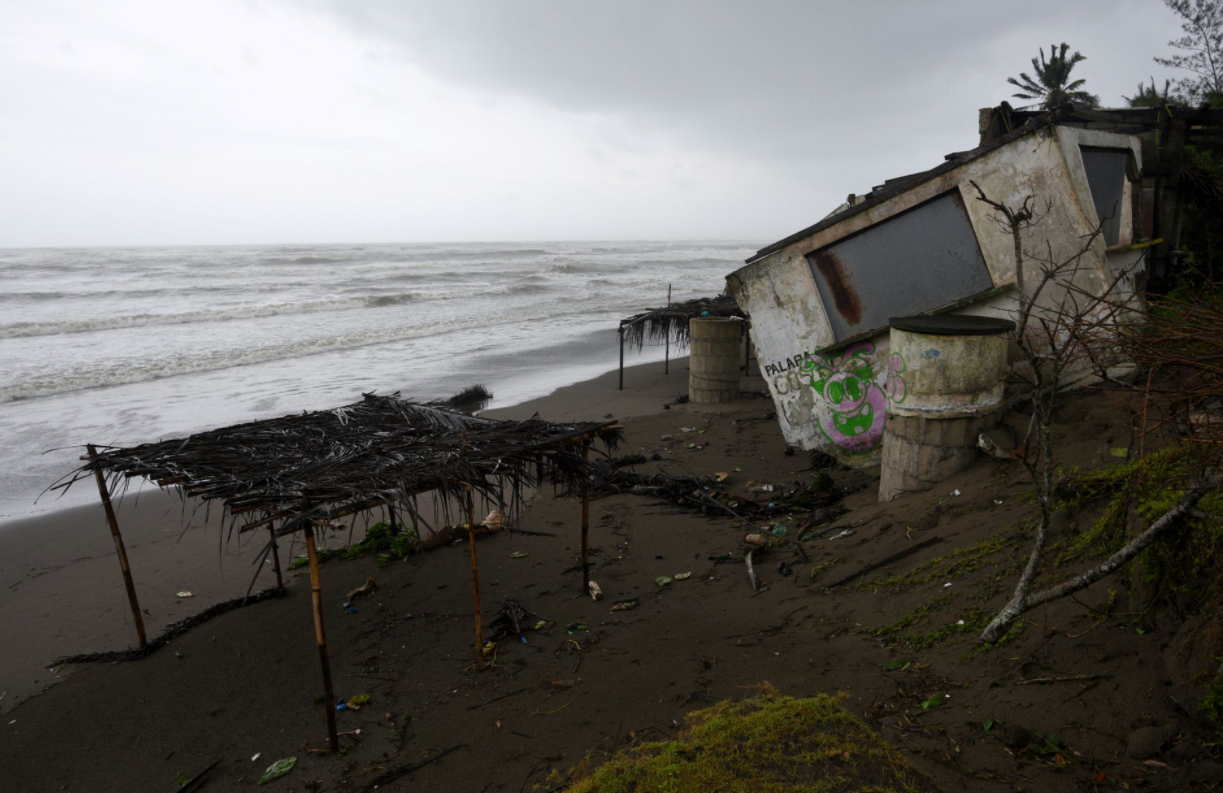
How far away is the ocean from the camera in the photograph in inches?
553

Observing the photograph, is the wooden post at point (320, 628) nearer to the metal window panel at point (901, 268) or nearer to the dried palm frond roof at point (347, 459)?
the dried palm frond roof at point (347, 459)

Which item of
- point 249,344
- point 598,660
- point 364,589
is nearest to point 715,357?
point 364,589

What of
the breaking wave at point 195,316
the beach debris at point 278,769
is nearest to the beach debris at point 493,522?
the beach debris at point 278,769

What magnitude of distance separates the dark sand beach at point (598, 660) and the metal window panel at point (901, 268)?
1937 millimetres

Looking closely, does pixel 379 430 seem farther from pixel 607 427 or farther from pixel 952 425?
pixel 952 425

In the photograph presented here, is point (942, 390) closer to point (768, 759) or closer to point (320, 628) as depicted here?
point (768, 759)

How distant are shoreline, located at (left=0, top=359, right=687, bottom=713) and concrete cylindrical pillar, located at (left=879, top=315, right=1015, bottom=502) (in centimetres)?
624

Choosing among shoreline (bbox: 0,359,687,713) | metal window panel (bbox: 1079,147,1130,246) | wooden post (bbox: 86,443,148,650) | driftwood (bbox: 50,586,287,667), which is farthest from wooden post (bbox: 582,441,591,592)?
metal window panel (bbox: 1079,147,1130,246)

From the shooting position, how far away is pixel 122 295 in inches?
1356

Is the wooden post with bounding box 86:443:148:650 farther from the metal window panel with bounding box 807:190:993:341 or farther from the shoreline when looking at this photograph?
the metal window panel with bounding box 807:190:993:341

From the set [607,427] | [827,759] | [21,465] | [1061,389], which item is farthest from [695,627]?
[21,465]

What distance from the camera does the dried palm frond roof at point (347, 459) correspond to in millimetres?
4977

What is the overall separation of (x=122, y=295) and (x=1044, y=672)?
4021 cm

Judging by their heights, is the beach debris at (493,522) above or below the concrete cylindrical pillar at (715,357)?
below
